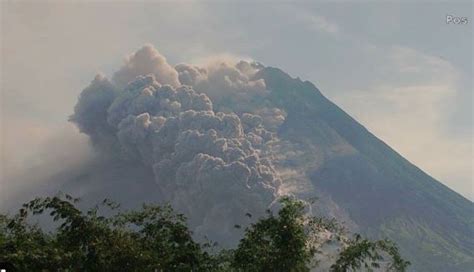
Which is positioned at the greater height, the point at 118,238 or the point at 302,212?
the point at 302,212

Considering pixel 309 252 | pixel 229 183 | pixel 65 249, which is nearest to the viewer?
pixel 65 249

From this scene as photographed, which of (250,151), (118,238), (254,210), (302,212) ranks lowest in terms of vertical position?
(118,238)

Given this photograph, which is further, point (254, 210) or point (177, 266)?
point (254, 210)

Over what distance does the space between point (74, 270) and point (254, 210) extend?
15861 cm

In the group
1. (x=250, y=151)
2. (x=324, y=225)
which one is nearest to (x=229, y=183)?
(x=250, y=151)

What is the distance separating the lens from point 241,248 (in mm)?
24281

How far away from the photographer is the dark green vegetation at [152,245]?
20406mm

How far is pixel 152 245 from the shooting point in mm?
24016

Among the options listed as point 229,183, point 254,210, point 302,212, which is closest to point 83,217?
point 302,212

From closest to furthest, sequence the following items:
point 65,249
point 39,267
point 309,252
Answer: point 39,267, point 65,249, point 309,252

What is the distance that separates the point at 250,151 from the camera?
171125 millimetres

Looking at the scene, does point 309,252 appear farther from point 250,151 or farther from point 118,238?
point 250,151

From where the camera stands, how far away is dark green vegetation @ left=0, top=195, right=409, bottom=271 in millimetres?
20406

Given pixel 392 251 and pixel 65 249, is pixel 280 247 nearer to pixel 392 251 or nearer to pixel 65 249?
pixel 392 251
